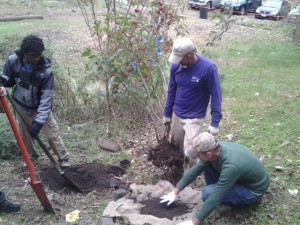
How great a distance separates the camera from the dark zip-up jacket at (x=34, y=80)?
14.1 feet

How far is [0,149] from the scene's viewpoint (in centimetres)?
520

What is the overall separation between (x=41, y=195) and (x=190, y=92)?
1824 mm

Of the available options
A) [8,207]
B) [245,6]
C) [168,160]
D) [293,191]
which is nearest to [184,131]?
[168,160]

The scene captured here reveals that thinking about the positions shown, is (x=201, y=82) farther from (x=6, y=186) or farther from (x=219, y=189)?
(x=6, y=186)

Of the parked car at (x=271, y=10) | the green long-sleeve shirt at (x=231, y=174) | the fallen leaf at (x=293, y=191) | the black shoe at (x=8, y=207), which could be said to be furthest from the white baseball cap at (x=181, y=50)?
the parked car at (x=271, y=10)

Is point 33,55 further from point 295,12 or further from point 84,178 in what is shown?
point 295,12

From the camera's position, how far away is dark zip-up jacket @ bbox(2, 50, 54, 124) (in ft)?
14.1

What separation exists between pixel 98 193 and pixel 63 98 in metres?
2.55

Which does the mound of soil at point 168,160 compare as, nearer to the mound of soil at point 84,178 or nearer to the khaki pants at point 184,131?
the khaki pants at point 184,131

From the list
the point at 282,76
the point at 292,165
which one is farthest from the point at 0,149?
the point at 282,76

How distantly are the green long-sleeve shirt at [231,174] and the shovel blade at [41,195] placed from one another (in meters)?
1.31

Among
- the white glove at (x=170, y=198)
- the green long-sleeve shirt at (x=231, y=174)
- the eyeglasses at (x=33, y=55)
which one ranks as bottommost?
the white glove at (x=170, y=198)

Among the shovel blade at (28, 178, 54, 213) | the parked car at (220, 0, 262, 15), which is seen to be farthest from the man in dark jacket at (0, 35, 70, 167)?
the parked car at (220, 0, 262, 15)

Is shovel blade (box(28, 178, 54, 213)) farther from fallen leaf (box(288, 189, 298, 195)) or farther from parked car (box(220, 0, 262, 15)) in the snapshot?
parked car (box(220, 0, 262, 15))
